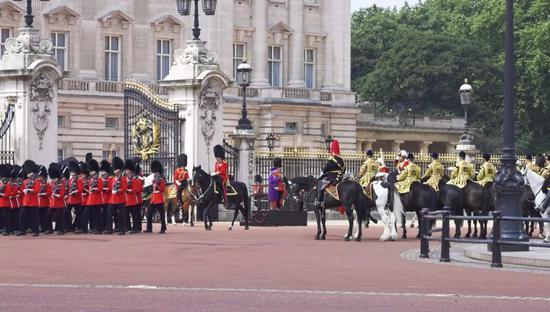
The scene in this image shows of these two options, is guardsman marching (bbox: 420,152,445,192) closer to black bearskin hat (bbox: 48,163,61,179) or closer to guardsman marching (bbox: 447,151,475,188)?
guardsman marching (bbox: 447,151,475,188)

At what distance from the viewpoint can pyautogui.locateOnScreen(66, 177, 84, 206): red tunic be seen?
110ft

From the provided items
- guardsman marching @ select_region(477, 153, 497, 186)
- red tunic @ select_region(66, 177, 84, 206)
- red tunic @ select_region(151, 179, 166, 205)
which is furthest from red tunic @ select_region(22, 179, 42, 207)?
guardsman marching @ select_region(477, 153, 497, 186)

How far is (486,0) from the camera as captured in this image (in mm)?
99500

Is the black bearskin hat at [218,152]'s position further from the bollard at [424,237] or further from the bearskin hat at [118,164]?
the bollard at [424,237]

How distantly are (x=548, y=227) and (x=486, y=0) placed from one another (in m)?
68.9

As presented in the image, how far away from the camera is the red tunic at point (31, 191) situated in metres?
33.2

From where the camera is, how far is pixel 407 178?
34.0 m

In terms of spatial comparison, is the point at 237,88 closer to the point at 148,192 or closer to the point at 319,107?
the point at 319,107

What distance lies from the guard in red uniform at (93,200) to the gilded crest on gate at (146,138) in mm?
5688

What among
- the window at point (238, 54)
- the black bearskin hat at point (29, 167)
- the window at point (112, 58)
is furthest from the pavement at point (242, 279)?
the window at point (238, 54)

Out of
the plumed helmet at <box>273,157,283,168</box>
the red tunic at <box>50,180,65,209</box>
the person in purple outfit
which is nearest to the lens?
the red tunic at <box>50,180,65,209</box>

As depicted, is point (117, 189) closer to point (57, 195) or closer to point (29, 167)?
point (57, 195)

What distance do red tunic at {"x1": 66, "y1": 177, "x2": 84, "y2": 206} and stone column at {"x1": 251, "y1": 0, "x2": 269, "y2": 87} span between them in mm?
44278

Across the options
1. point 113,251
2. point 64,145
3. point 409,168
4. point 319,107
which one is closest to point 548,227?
point 409,168
